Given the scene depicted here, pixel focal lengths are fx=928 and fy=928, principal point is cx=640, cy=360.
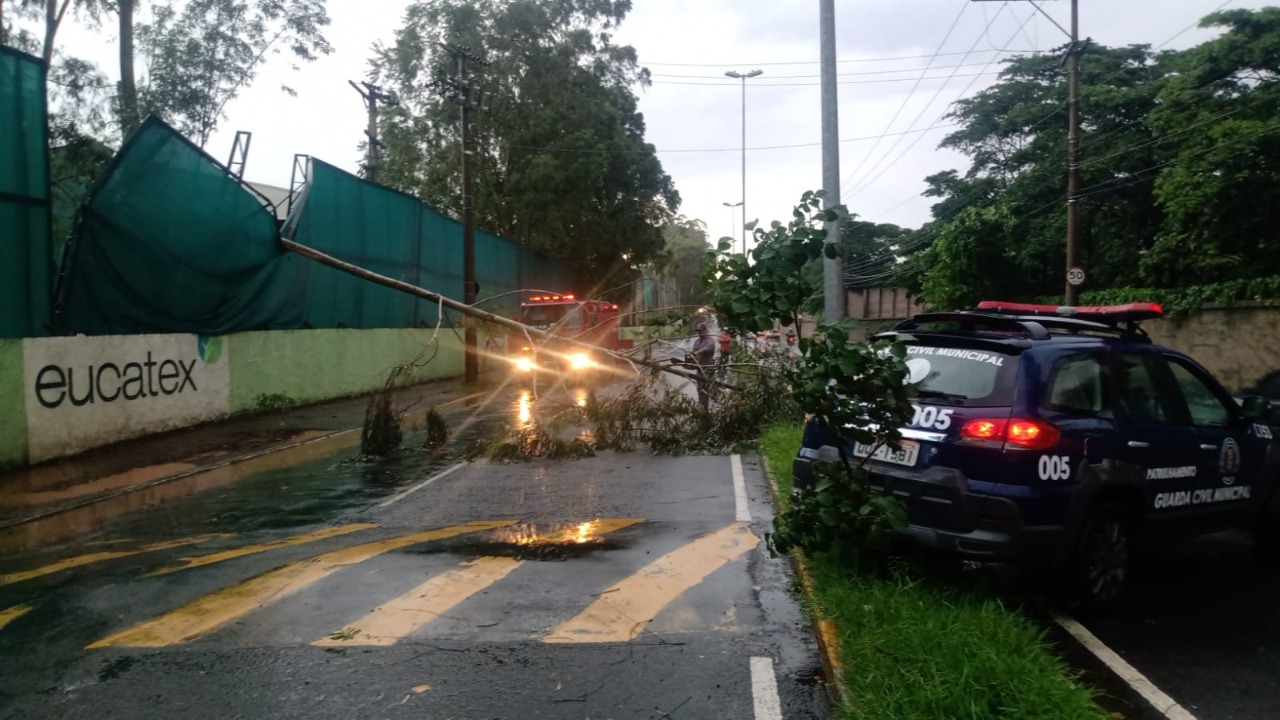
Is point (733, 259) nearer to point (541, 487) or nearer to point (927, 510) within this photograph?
point (927, 510)

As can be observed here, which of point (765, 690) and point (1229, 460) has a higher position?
point (1229, 460)

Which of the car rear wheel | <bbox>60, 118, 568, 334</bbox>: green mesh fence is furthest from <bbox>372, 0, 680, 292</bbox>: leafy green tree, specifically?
the car rear wheel

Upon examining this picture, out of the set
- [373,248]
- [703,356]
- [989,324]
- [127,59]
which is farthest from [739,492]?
[127,59]

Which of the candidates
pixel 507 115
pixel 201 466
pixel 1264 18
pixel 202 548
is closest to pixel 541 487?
pixel 202 548

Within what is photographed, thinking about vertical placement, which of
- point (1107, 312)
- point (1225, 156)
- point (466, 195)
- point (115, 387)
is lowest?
point (115, 387)

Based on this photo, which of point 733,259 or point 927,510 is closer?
point 927,510

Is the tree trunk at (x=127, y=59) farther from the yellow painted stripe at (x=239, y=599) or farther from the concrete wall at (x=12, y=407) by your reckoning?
the yellow painted stripe at (x=239, y=599)

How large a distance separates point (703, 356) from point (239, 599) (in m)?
8.05

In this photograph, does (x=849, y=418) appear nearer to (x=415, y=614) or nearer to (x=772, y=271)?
(x=772, y=271)

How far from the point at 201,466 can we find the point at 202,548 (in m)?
4.41

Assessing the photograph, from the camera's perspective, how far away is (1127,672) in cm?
447

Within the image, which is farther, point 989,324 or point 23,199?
point 23,199

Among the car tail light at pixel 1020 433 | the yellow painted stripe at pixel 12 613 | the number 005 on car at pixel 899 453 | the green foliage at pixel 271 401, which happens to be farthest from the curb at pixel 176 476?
the car tail light at pixel 1020 433

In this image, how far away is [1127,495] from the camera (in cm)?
535
